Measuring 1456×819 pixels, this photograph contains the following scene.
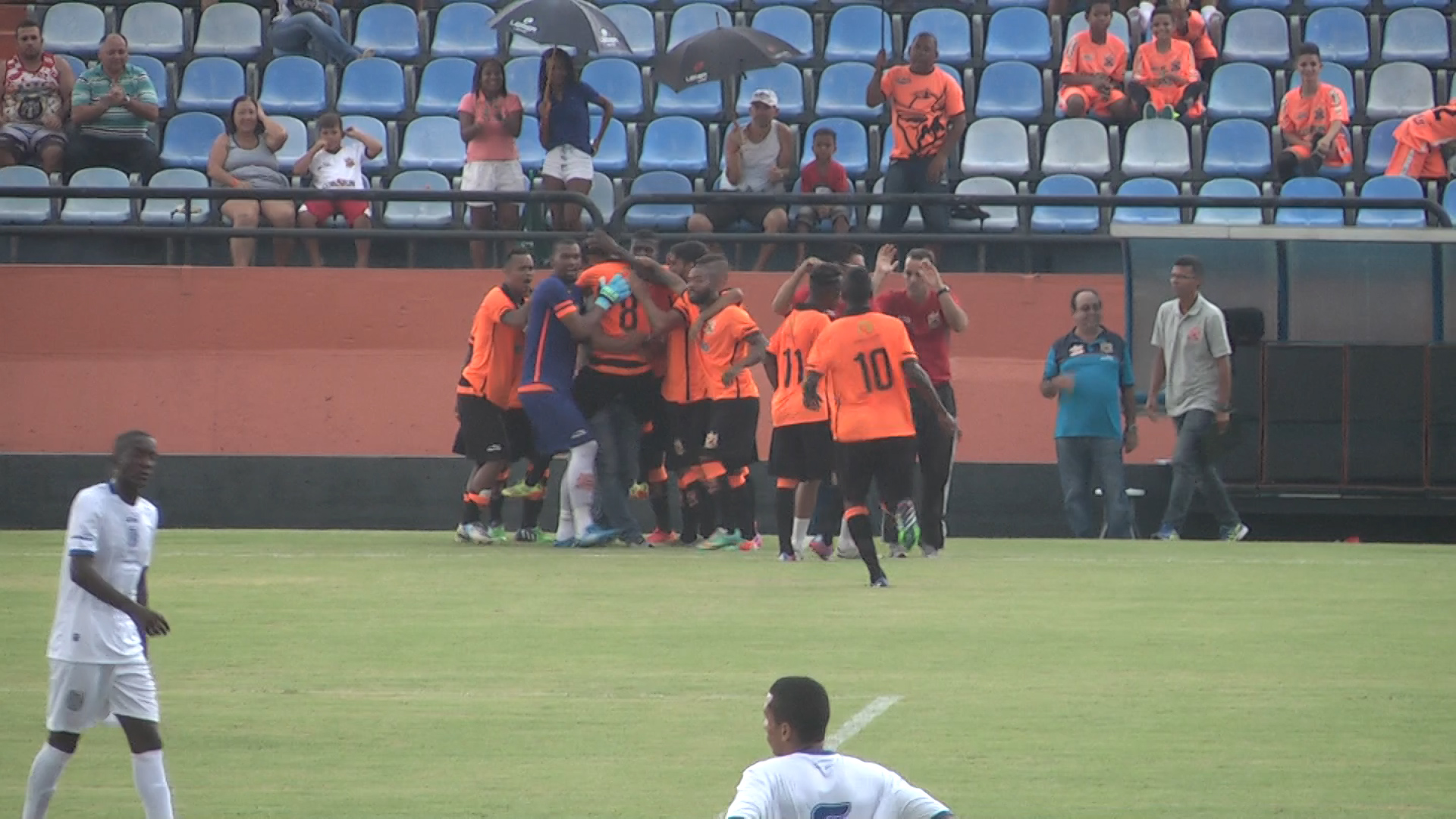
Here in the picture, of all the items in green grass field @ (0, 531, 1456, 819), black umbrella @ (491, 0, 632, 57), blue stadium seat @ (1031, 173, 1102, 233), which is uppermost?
black umbrella @ (491, 0, 632, 57)

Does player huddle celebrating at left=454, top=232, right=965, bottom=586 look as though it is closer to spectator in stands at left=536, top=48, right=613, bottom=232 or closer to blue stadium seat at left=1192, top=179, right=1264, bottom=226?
spectator in stands at left=536, top=48, right=613, bottom=232

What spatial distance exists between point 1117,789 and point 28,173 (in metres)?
15.9

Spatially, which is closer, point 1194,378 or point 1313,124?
point 1194,378

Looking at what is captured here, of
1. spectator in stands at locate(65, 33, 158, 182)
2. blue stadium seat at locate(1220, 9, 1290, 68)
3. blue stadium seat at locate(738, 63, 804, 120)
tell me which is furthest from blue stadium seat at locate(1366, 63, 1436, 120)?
spectator in stands at locate(65, 33, 158, 182)

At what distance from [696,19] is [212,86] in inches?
205

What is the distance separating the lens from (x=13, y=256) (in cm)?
2058

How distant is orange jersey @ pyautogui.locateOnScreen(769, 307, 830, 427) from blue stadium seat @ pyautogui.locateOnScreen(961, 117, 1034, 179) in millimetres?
6540

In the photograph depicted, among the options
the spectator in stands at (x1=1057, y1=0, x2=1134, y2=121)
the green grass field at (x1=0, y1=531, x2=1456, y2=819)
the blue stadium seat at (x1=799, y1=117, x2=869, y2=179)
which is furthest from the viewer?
the spectator in stands at (x1=1057, y1=0, x2=1134, y2=121)

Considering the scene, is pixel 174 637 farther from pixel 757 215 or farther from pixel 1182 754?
pixel 757 215

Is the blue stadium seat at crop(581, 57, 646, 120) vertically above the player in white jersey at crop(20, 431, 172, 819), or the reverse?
the blue stadium seat at crop(581, 57, 646, 120)

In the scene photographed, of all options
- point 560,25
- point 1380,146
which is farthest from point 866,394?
point 1380,146

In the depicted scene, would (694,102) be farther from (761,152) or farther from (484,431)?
(484,431)

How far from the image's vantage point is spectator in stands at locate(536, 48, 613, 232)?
66.2 ft

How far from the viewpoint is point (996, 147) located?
72.6 ft
